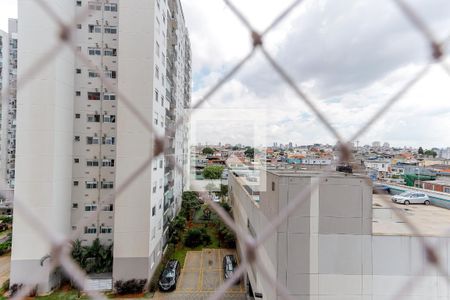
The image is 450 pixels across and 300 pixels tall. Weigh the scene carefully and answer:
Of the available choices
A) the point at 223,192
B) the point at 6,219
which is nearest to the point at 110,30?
the point at 223,192

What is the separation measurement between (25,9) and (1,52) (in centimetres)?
512

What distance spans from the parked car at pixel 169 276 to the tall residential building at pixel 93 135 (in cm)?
27

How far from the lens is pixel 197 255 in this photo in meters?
5.16

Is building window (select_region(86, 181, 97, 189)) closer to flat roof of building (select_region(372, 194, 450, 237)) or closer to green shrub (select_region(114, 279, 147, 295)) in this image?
green shrub (select_region(114, 279, 147, 295))

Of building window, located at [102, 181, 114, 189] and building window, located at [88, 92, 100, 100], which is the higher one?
building window, located at [88, 92, 100, 100]

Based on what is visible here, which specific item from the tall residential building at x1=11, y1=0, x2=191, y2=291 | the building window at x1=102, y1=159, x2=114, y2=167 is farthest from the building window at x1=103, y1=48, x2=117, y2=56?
the building window at x1=102, y1=159, x2=114, y2=167

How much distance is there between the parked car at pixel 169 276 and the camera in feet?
12.7

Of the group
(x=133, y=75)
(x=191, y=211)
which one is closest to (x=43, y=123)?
(x=133, y=75)

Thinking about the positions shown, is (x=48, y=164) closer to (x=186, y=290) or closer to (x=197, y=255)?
(x=186, y=290)

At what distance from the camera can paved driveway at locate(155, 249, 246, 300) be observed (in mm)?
3742

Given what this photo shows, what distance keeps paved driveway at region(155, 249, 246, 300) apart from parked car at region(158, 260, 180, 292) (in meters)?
0.08

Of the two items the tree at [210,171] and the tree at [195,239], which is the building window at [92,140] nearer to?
the tree at [210,171]

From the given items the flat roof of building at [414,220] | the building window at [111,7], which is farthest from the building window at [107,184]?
the flat roof of building at [414,220]

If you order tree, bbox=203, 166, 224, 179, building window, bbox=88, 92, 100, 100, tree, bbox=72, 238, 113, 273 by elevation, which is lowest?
tree, bbox=72, 238, 113, 273
